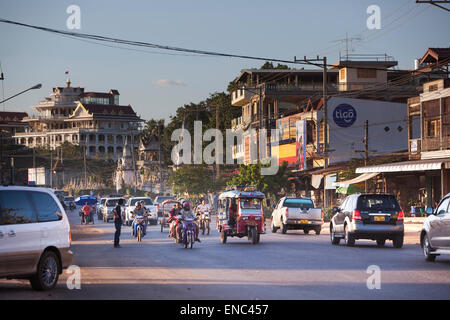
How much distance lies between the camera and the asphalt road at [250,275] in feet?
44.4

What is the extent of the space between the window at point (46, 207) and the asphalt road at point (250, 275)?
1332 millimetres

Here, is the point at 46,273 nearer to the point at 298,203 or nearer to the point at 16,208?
the point at 16,208

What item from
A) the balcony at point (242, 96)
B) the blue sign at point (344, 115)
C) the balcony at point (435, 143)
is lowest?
the balcony at point (435, 143)

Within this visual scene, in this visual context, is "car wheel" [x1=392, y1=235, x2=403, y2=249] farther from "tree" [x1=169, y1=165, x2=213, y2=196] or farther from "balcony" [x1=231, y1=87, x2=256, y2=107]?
"balcony" [x1=231, y1=87, x2=256, y2=107]

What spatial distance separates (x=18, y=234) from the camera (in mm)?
13891

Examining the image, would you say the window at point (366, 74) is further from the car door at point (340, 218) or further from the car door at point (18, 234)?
the car door at point (18, 234)

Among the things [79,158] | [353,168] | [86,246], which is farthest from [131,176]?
[86,246]

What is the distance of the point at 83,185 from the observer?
158m

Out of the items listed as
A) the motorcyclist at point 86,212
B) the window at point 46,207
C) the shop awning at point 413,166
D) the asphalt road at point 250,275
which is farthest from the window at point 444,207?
the motorcyclist at point 86,212

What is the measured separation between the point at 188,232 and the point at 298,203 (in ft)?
40.9

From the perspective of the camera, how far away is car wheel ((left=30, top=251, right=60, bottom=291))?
14.2 metres

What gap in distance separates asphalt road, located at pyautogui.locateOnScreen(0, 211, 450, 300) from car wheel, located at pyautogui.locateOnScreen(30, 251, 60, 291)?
0.17 meters

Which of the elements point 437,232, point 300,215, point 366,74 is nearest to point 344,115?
point 366,74
